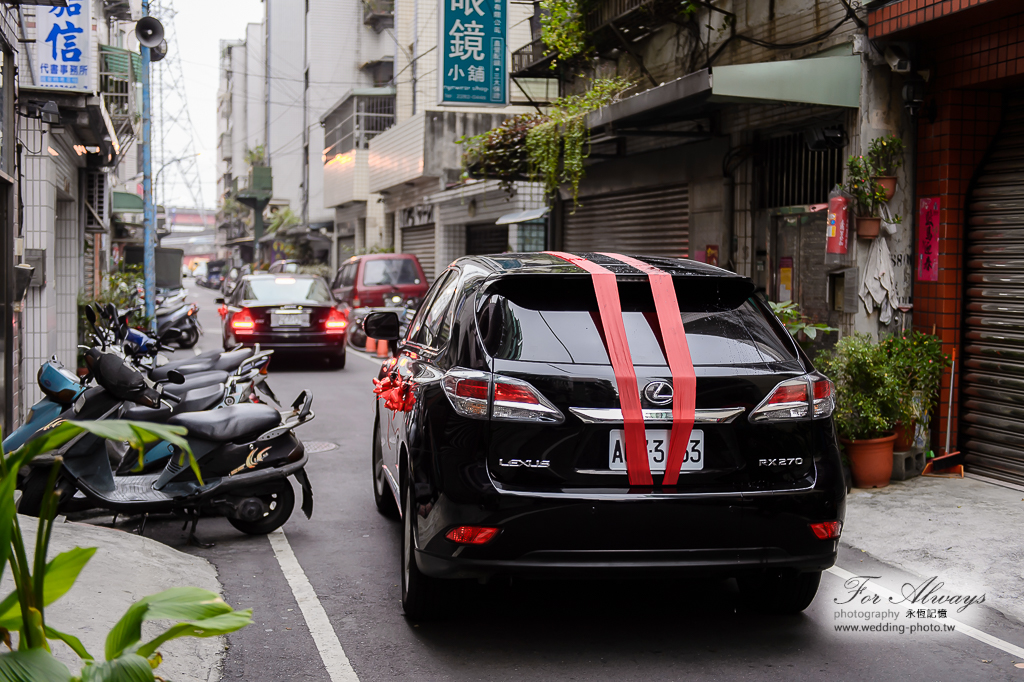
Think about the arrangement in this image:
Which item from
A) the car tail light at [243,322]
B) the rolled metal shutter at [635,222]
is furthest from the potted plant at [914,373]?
the car tail light at [243,322]

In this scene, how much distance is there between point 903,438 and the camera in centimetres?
786

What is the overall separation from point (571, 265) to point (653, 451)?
3.41 feet

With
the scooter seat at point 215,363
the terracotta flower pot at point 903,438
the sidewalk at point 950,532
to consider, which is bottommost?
the sidewalk at point 950,532

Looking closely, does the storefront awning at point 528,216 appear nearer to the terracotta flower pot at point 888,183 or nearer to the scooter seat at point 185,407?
the terracotta flower pot at point 888,183

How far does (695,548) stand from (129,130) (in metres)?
A: 25.5

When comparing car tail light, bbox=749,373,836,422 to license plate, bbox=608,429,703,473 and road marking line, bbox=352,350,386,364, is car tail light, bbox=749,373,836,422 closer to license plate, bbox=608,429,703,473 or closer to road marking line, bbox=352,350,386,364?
license plate, bbox=608,429,703,473

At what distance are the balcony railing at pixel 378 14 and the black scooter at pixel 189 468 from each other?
38.4 metres

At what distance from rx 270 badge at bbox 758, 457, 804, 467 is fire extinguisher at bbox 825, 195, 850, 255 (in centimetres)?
474

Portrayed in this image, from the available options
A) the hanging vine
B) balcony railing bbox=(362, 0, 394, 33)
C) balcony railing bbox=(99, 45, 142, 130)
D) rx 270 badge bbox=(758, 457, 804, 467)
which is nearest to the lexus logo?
rx 270 badge bbox=(758, 457, 804, 467)

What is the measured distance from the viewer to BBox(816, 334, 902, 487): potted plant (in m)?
7.52

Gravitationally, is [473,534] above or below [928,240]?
below

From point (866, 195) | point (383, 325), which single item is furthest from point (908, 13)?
point (383, 325)

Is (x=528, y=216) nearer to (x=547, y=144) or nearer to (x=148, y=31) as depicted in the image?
(x=547, y=144)

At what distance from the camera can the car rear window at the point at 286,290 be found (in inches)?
623
